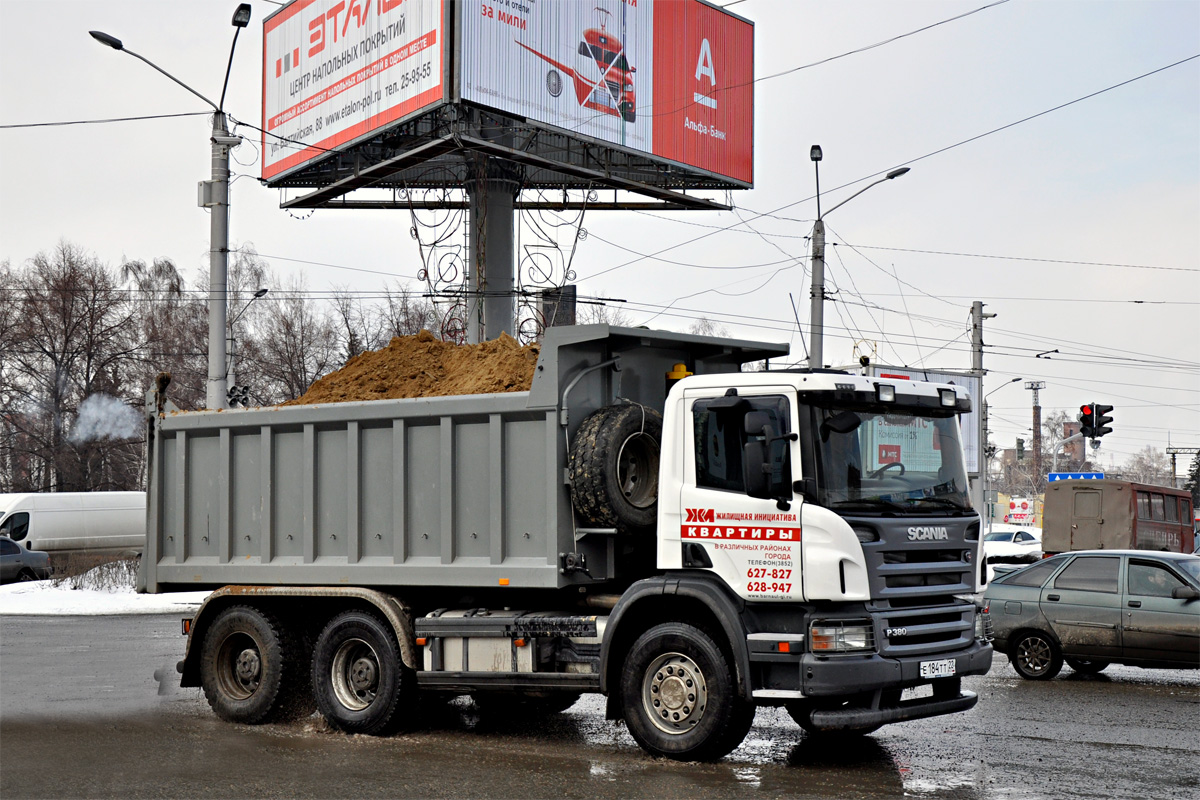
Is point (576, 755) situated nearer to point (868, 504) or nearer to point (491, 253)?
point (868, 504)

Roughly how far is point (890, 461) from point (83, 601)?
22796 millimetres

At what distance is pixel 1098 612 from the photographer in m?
13.1

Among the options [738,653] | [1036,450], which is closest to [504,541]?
[738,653]

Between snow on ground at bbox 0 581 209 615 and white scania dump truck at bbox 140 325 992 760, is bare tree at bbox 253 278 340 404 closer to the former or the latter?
snow on ground at bbox 0 581 209 615

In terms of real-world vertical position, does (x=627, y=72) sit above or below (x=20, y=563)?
above

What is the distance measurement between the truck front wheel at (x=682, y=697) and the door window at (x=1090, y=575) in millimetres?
6458

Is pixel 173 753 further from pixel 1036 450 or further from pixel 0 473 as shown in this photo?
pixel 1036 450

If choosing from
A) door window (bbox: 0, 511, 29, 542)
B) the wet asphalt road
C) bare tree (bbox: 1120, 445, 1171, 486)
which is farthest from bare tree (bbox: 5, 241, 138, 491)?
bare tree (bbox: 1120, 445, 1171, 486)

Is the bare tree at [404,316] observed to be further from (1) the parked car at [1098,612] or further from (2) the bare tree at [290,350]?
(1) the parked car at [1098,612]

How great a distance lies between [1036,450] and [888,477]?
99548mm

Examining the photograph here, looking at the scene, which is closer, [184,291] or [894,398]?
[894,398]

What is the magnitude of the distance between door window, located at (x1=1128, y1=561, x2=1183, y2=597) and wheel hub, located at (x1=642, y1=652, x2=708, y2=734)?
682cm

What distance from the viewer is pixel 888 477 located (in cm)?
835

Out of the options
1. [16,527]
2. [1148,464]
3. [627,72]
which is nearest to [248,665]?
[627,72]
